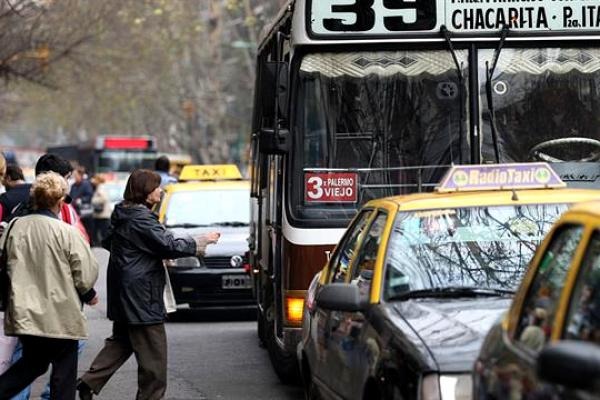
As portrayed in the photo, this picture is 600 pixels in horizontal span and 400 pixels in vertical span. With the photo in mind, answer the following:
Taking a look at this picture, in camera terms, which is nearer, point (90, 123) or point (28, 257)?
point (28, 257)

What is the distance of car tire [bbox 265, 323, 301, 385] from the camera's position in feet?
39.8

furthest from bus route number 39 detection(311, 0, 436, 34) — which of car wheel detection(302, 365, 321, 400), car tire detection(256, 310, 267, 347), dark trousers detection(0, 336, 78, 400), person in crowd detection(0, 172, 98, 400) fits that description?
car tire detection(256, 310, 267, 347)

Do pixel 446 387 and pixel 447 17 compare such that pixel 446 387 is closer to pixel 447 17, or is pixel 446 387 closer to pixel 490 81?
pixel 490 81

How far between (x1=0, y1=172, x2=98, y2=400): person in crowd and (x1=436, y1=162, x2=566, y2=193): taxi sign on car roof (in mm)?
2264

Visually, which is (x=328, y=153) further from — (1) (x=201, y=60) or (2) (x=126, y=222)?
(1) (x=201, y=60)

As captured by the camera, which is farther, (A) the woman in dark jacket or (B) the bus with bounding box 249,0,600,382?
(B) the bus with bounding box 249,0,600,382

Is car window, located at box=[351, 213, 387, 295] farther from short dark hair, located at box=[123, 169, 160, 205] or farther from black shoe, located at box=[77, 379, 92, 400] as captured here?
black shoe, located at box=[77, 379, 92, 400]

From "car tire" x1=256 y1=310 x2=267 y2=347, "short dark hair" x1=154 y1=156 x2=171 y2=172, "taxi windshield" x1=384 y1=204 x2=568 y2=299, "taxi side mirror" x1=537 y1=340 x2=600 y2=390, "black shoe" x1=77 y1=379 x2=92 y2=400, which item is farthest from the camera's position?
"short dark hair" x1=154 y1=156 x2=171 y2=172

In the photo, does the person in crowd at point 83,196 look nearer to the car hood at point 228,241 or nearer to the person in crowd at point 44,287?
the car hood at point 228,241

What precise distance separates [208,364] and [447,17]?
4572mm

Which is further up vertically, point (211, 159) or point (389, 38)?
point (389, 38)

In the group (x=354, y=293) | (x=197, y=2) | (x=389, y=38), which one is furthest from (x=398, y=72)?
(x=197, y=2)

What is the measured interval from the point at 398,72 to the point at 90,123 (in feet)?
246

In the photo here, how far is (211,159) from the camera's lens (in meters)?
68.1
